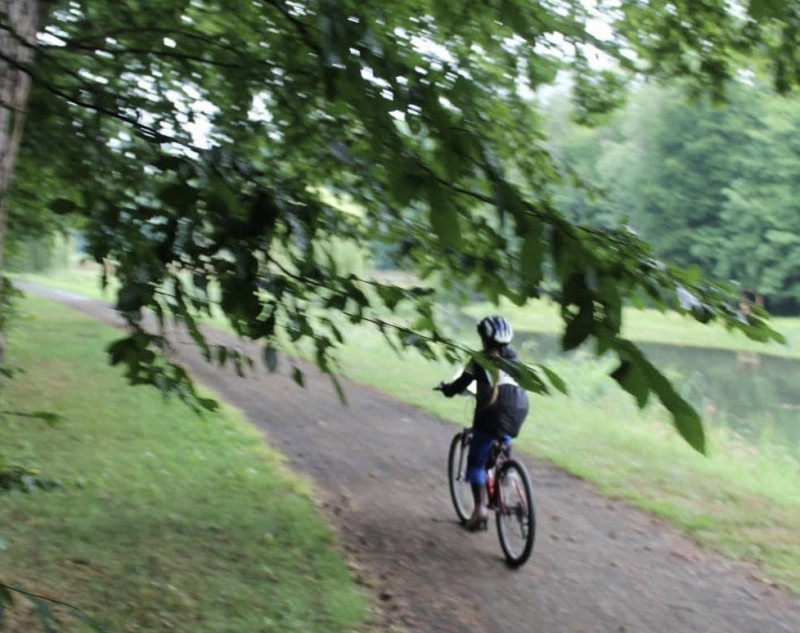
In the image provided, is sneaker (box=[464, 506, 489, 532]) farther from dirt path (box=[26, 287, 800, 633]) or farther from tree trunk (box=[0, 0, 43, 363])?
tree trunk (box=[0, 0, 43, 363])

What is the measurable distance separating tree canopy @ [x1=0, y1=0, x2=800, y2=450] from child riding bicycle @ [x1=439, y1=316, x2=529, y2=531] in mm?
1202

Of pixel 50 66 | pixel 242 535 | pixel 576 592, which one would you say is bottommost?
pixel 242 535

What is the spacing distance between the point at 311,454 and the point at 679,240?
83.8ft

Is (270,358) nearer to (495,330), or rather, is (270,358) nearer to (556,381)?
(556,381)

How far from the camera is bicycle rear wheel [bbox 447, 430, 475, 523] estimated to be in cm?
774

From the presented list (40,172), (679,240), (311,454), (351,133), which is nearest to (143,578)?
(40,172)

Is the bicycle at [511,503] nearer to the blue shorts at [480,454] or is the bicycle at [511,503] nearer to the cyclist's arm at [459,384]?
the blue shorts at [480,454]

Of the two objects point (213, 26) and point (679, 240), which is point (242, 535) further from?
point (679, 240)

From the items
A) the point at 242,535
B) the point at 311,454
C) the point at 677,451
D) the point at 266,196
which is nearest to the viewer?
the point at 266,196

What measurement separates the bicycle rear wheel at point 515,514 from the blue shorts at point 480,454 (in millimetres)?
209

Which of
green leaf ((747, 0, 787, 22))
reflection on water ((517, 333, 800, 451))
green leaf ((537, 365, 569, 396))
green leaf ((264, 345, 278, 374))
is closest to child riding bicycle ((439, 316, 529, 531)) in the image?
green leaf ((264, 345, 278, 374))

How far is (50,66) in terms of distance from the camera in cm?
362

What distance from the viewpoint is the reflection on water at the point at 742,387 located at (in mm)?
15406

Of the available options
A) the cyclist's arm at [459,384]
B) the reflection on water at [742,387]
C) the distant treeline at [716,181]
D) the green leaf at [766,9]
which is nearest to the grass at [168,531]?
the cyclist's arm at [459,384]
